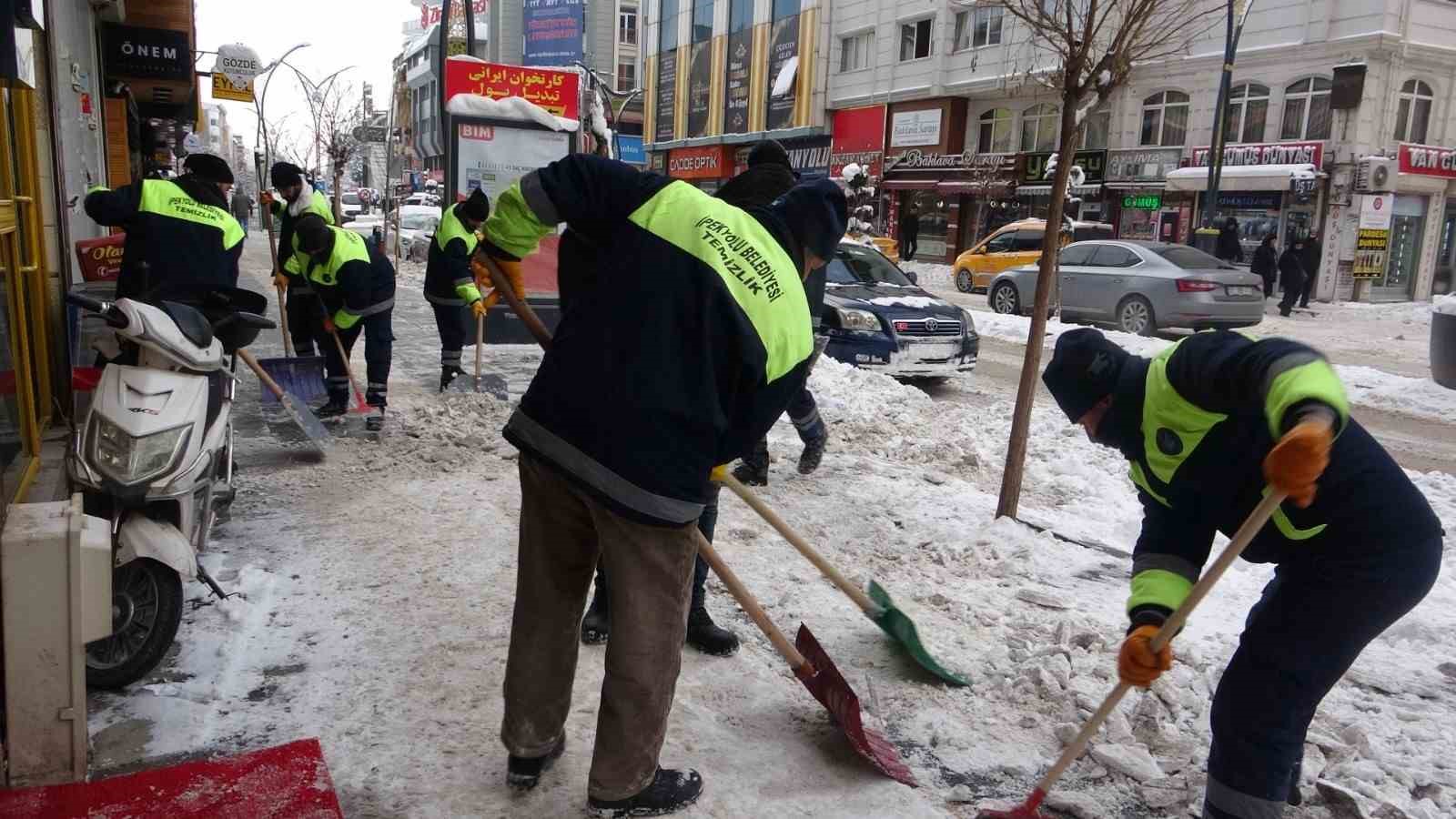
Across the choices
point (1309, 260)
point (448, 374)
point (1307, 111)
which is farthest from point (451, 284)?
point (1307, 111)

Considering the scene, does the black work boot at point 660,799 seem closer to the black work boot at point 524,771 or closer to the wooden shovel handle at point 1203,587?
the black work boot at point 524,771

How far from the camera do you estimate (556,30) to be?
115 ft

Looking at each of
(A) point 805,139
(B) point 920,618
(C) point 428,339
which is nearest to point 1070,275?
(C) point 428,339

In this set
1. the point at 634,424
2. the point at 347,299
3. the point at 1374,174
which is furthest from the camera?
the point at 1374,174

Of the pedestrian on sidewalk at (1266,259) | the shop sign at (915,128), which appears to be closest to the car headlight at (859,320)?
the pedestrian on sidewalk at (1266,259)

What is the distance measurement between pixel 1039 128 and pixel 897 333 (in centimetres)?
2413

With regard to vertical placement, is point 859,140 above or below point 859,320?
above

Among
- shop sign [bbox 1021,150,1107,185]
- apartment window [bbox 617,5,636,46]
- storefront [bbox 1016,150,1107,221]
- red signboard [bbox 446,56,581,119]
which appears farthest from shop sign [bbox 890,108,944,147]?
apartment window [bbox 617,5,636,46]

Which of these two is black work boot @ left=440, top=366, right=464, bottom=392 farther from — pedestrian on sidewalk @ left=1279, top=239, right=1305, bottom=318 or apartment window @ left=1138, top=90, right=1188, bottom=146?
apartment window @ left=1138, top=90, right=1188, bottom=146

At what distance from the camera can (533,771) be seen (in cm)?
289

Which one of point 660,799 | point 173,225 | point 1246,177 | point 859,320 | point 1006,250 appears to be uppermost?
point 1246,177

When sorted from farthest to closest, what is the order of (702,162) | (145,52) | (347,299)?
1. (702,162)
2. (145,52)
3. (347,299)

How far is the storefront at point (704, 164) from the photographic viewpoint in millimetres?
45906

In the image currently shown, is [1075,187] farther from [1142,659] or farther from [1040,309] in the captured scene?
[1142,659]
